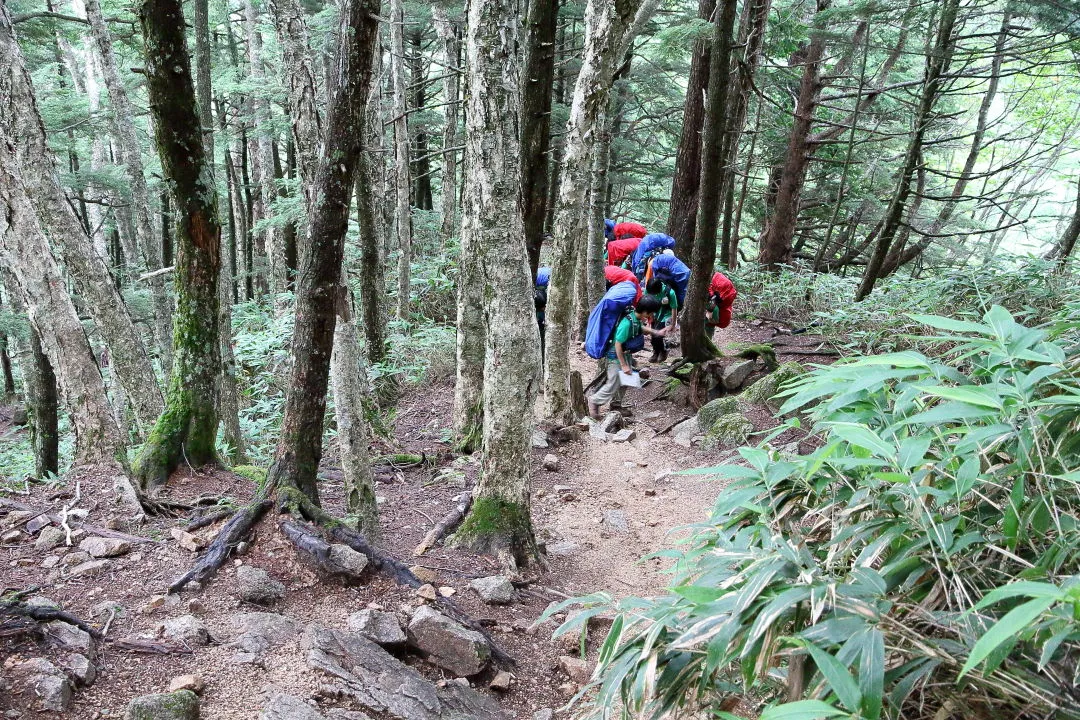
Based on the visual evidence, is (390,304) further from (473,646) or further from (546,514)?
(473,646)

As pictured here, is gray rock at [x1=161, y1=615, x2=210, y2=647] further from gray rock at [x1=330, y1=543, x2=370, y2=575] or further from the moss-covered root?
the moss-covered root

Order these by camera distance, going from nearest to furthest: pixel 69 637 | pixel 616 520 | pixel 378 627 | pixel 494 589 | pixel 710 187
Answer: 1. pixel 69 637
2. pixel 378 627
3. pixel 494 589
4. pixel 616 520
5. pixel 710 187

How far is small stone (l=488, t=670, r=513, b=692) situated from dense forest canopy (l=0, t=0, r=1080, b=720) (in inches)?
4.4

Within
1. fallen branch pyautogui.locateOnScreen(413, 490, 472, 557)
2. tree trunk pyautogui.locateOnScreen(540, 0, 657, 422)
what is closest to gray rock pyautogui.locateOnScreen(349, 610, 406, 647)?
fallen branch pyautogui.locateOnScreen(413, 490, 472, 557)

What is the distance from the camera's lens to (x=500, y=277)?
15.8 ft

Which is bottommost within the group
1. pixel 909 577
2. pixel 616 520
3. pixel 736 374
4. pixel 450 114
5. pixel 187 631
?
pixel 616 520

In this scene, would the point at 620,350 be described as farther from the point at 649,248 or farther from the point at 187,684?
the point at 187,684

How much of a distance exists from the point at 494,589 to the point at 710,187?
228 inches

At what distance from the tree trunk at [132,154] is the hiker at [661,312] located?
7.26 m

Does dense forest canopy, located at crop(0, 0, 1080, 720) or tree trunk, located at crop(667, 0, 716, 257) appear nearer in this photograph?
dense forest canopy, located at crop(0, 0, 1080, 720)

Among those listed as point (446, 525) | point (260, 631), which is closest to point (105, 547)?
point (260, 631)

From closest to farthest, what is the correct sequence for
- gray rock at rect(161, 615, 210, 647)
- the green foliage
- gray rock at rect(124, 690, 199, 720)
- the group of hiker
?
the green foliage < gray rock at rect(124, 690, 199, 720) < gray rock at rect(161, 615, 210, 647) < the group of hiker

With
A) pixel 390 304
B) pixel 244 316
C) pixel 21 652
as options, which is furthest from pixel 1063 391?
pixel 244 316

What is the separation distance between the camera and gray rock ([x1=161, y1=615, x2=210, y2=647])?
3291 mm
